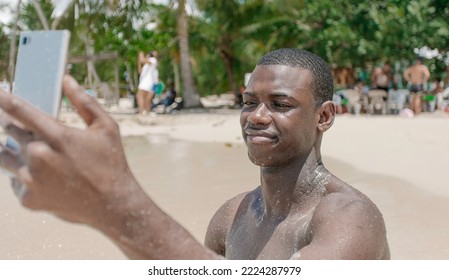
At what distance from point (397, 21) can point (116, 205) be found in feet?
49.6

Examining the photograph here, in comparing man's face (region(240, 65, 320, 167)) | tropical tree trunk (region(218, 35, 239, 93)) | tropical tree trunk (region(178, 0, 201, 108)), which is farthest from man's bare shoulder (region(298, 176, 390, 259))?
tropical tree trunk (region(218, 35, 239, 93))

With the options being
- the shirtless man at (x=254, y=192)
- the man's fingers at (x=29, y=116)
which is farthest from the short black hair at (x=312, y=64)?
the man's fingers at (x=29, y=116)

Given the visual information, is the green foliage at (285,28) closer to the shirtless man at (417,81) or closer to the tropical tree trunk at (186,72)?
the tropical tree trunk at (186,72)

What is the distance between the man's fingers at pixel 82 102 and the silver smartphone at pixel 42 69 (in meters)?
0.02

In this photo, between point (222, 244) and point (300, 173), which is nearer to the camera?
point (300, 173)

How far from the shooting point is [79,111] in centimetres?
118

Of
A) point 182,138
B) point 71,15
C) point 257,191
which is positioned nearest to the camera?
point 257,191

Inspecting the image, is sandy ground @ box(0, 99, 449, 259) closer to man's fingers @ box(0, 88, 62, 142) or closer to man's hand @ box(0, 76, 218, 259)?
man's hand @ box(0, 76, 218, 259)

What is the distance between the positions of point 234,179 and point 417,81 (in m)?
8.39

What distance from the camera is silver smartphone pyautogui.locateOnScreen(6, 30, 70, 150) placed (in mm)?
1205

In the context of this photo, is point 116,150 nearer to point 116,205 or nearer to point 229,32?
point 116,205

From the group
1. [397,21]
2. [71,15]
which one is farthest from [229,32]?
[397,21]

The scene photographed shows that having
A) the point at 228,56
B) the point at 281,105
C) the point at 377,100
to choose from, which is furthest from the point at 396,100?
the point at 281,105

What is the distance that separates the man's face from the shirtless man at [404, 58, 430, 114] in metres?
12.7
